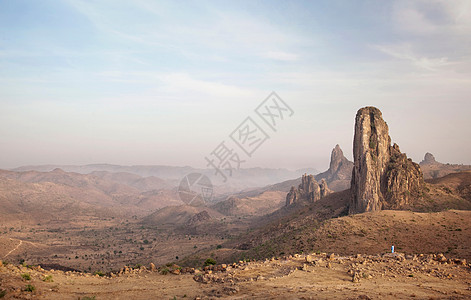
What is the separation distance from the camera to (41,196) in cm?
12281

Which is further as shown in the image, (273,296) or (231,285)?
(231,285)

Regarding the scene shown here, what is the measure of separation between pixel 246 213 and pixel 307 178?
37654mm

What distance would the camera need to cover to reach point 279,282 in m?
16.1

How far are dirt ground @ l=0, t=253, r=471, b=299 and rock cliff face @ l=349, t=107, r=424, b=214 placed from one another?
20305 mm

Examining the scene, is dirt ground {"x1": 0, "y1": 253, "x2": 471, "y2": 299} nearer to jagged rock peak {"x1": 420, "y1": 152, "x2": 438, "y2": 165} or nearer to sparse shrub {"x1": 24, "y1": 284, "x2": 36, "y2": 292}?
sparse shrub {"x1": 24, "y1": 284, "x2": 36, "y2": 292}

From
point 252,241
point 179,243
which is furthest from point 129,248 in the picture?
point 252,241

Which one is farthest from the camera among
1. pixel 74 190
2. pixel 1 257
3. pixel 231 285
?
pixel 74 190

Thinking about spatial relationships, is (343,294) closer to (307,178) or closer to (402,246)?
(402,246)

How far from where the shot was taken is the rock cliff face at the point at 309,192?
251 feet

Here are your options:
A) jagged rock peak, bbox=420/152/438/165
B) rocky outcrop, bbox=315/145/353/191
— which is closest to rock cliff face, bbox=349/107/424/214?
rocky outcrop, bbox=315/145/353/191

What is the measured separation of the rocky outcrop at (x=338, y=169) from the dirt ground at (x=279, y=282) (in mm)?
100568

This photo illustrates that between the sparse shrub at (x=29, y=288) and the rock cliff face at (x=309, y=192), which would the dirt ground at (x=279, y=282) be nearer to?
the sparse shrub at (x=29, y=288)

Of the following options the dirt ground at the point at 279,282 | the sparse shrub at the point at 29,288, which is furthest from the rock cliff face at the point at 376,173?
the sparse shrub at the point at 29,288

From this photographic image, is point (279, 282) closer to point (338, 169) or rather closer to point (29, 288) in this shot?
point (29, 288)
